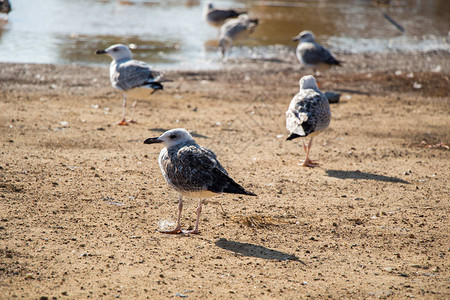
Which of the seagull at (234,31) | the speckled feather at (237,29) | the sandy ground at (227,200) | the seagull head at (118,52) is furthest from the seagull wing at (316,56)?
the seagull head at (118,52)

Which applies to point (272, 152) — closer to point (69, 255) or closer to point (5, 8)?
point (69, 255)

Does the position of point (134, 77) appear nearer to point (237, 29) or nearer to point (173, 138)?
point (173, 138)

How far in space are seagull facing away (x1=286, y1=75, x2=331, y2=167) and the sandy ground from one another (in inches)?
22.5

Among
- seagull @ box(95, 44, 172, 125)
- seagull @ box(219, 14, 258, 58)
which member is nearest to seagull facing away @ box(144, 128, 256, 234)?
seagull @ box(95, 44, 172, 125)

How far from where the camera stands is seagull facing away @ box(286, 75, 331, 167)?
806 cm

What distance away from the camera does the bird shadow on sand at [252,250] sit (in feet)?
17.7

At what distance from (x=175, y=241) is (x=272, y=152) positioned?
376 centimetres

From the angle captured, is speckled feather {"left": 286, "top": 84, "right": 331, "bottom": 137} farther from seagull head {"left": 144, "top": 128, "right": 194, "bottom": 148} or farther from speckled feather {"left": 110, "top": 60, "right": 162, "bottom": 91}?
speckled feather {"left": 110, "top": 60, "right": 162, "bottom": 91}

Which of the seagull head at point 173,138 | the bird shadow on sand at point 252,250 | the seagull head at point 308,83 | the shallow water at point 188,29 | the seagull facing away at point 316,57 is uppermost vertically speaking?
the seagull head at point 173,138

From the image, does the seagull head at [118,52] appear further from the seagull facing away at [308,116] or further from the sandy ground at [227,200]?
the seagull facing away at [308,116]

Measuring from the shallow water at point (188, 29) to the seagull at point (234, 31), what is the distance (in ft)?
1.34

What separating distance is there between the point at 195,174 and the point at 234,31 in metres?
12.6

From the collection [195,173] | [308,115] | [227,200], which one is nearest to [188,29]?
[308,115]

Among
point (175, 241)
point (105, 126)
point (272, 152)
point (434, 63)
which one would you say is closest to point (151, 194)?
point (175, 241)
